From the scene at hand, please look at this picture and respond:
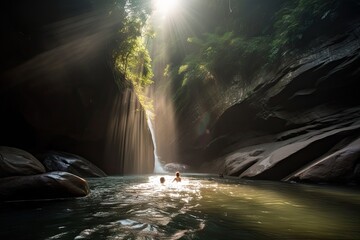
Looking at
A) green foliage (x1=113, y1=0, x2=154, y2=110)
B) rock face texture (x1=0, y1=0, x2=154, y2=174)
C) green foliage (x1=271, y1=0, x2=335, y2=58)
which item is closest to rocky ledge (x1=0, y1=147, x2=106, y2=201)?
rock face texture (x1=0, y1=0, x2=154, y2=174)

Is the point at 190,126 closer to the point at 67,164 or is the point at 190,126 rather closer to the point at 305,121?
the point at 305,121

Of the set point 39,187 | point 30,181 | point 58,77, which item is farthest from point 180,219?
point 58,77

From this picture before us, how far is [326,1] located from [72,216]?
18.3 meters

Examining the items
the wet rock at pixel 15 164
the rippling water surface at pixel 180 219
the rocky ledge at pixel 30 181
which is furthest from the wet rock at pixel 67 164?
the rippling water surface at pixel 180 219

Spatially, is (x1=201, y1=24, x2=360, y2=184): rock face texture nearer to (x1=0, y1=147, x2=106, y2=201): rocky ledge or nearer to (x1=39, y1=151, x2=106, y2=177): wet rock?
(x1=39, y1=151, x2=106, y2=177): wet rock

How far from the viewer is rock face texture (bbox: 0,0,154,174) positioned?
11375 millimetres

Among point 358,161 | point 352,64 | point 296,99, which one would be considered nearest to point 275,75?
point 296,99

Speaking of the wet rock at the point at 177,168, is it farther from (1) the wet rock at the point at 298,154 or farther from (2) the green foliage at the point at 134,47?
(1) the wet rock at the point at 298,154

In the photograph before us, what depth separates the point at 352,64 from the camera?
13.8 meters

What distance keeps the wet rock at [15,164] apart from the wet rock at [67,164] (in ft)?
13.2

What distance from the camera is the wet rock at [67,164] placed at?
1218 centimetres

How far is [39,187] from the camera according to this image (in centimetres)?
632

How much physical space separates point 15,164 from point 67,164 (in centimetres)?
527

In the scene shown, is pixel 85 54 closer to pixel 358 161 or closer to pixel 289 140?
pixel 289 140
